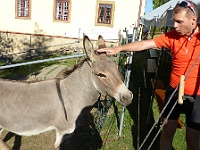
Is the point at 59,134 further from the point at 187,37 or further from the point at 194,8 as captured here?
the point at 194,8

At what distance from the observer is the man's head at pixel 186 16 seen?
2393mm

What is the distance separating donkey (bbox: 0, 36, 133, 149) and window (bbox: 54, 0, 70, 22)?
16.9 m

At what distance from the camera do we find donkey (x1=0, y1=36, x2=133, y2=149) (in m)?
3.04

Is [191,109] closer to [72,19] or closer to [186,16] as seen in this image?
[186,16]

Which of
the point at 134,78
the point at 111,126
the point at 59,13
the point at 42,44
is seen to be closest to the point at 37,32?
the point at 42,44

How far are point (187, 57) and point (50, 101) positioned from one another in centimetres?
179

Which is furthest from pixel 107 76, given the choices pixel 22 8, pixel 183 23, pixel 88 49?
pixel 22 8

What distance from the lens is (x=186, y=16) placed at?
2398 mm

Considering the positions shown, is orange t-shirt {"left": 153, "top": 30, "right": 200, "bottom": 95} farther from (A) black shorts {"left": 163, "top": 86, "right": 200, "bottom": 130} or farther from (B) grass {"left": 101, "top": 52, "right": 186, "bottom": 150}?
(B) grass {"left": 101, "top": 52, "right": 186, "bottom": 150}

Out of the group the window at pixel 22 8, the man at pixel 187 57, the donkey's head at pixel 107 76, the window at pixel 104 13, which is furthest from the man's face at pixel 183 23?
the window at pixel 22 8

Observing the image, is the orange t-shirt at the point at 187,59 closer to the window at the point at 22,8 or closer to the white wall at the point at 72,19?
the white wall at the point at 72,19

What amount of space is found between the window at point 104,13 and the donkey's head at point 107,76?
1620 centimetres

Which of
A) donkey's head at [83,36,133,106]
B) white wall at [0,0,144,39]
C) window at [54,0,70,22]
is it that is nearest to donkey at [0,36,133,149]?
donkey's head at [83,36,133,106]

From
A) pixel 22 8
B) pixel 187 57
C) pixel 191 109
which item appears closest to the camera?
pixel 187 57
